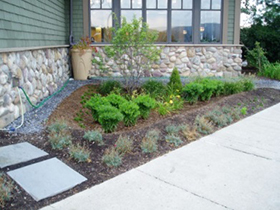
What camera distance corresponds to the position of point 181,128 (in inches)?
168

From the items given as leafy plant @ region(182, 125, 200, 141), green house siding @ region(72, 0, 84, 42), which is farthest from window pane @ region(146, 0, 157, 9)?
leafy plant @ region(182, 125, 200, 141)

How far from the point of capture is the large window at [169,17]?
859cm

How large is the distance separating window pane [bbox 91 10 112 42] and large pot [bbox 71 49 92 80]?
2.41 feet

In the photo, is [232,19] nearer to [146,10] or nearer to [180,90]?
[146,10]

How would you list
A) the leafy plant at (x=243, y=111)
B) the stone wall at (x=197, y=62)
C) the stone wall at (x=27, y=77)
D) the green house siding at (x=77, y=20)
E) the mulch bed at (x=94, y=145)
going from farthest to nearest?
the stone wall at (x=197, y=62)
the green house siding at (x=77, y=20)
the leafy plant at (x=243, y=111)
the stone wall at (x=27, y=77)
the mulch bed at (x=94, y=145)

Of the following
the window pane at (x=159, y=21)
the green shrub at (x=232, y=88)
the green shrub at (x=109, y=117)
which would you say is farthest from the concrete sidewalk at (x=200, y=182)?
the window pane at (x=159, y=21)

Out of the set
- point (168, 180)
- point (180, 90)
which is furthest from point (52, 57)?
point (168, 180)

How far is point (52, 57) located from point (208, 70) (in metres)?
4.75

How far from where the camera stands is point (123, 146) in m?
3.46

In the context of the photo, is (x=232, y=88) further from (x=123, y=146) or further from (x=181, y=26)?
(x=123, y=146)

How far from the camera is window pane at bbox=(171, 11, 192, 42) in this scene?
888 cm

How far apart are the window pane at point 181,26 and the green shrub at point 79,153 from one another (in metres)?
6.34

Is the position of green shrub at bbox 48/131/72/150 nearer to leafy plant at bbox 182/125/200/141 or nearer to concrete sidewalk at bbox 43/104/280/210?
concrete sidewalk at bbox 43/104/280/210

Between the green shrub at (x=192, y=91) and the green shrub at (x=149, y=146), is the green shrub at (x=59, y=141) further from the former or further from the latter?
the green shrub at (x=192, y=91)
